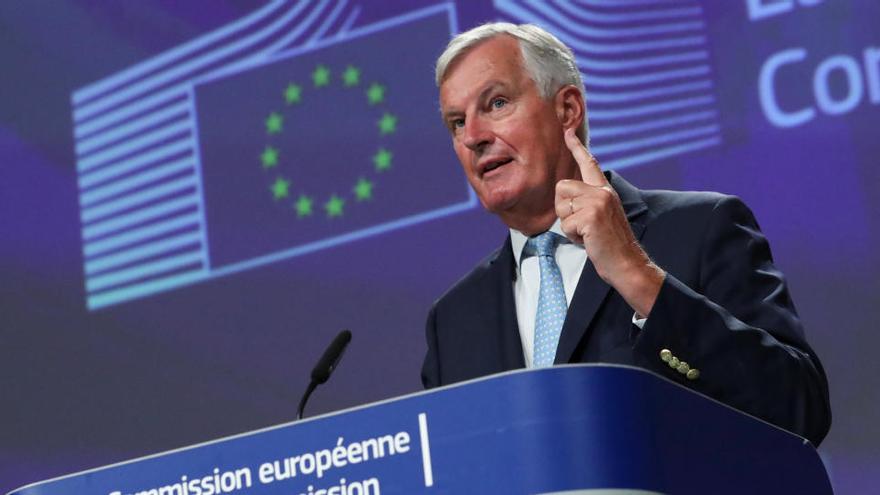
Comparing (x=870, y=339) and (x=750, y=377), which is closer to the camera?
(x=750, y=377)

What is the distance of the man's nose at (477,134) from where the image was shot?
2727 mm

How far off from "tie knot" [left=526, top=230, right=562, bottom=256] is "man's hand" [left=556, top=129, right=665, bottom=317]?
46 centimetres

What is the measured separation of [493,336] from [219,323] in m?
2.28

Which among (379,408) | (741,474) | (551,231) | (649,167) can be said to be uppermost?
(649,167)

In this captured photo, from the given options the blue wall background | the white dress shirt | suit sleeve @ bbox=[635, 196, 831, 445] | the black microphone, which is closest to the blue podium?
suit sleeve @ bbox=[635, 196, 831, 445]

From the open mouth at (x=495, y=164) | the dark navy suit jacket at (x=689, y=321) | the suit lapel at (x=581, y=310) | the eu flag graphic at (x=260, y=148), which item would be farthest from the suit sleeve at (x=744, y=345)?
the eu flag graphic at (x=260, y=148)

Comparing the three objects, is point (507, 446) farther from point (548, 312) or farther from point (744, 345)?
point (548, 312)

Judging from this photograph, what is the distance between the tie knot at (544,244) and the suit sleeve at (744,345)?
1.14 feet

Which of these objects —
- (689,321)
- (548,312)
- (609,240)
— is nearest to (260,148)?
(548,312)

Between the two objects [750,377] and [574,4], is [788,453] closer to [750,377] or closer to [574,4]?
[750,377]

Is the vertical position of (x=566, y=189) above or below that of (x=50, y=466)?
above

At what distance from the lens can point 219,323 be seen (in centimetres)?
484

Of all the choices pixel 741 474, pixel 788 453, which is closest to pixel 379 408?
pixel 741 474

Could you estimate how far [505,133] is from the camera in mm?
2742
